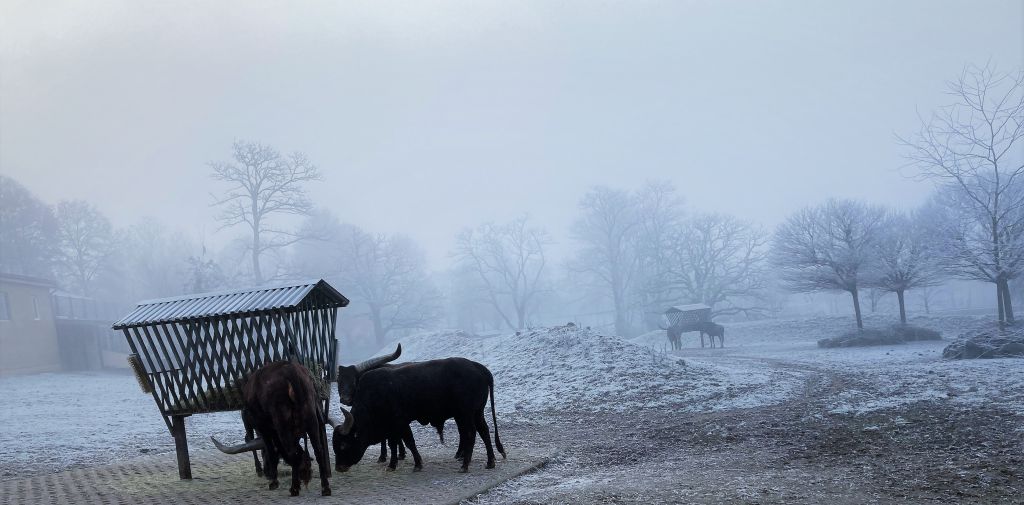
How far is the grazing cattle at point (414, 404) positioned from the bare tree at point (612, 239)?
55009 millimetres

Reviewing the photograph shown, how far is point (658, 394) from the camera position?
18.6 metres

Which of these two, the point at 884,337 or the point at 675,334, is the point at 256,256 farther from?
the point at 884,337

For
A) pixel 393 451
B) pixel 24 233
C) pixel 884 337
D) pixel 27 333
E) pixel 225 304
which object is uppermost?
pixel 24 233

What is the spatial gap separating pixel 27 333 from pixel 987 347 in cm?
4554

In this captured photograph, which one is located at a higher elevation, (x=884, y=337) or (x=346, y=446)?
(x=346, y=446)

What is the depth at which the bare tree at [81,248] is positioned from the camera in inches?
2704

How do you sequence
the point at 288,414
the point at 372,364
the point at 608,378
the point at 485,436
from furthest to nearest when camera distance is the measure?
the point at 608,378, the point at 372,364, the point at 485,436, the point at 288,414

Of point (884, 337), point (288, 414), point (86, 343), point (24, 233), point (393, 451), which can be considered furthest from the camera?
point (24, 233)

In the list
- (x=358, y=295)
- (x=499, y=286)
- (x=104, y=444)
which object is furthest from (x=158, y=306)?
(x=499, y=286)

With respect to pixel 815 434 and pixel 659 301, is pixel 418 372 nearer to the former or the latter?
pixel 815 434

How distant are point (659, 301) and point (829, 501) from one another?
5261cm

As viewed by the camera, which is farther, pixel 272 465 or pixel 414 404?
pixel 414 404

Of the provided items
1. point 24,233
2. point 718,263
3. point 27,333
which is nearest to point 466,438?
point 27,333

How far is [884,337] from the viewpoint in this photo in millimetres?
31141
